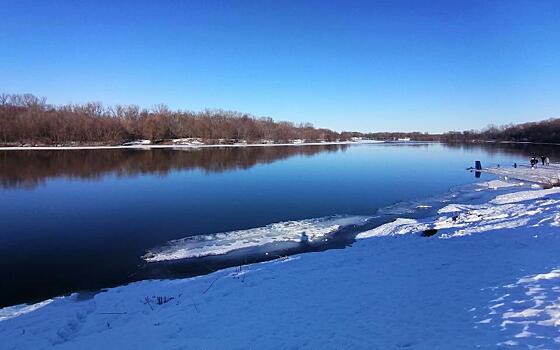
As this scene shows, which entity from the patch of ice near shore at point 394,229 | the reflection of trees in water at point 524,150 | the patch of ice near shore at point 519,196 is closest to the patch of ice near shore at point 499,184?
the patch of ice near shore at point 519,196

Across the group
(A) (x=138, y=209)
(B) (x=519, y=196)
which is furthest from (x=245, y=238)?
(B) (x=519, y=196)

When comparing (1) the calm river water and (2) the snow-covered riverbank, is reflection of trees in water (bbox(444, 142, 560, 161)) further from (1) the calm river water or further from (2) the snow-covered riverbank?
(2) the snow-covered riverbank

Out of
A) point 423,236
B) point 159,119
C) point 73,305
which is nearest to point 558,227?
point 423,236

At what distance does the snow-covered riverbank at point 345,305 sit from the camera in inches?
233

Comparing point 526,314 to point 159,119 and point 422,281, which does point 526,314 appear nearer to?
point 422,281

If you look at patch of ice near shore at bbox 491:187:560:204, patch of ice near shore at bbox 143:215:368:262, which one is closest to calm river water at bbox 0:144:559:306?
patch of ice near shore at bbox 143:215:368:262

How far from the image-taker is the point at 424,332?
5957 millimetres

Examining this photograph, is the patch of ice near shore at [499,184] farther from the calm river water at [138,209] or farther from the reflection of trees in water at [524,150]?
the reflection of trees in water at [524,150]

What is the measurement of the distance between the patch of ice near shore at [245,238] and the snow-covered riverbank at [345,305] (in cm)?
262

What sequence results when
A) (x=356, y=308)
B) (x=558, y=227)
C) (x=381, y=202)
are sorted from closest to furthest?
(x=356, y=308) → (x=558, y=227) → (x=381, y=202)

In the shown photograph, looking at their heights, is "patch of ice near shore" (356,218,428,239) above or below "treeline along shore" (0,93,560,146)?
below

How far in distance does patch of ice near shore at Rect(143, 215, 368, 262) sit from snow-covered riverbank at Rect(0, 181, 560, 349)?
2.62m

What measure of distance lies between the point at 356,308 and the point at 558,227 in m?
8.35

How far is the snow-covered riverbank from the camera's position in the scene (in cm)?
591
